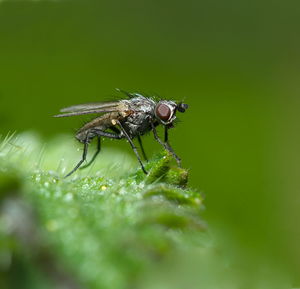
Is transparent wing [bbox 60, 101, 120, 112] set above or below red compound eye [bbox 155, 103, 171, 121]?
below

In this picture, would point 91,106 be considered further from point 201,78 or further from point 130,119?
point 201,78

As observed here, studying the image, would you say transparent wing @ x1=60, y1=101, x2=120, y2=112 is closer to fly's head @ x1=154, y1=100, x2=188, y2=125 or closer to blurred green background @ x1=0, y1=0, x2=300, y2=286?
fly's head @ x1=154, y1=100, x2=188, y2=125

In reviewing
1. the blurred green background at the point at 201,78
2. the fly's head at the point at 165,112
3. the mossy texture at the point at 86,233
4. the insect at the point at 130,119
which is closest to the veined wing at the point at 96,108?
the insect at the point at 130,119

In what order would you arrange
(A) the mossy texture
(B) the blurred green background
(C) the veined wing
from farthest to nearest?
(B) the blurred green background < (C) the veined wing < (A) the mossy texture

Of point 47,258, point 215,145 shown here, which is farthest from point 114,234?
point 215,145

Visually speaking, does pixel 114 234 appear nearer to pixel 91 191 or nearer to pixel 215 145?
pixel 91 191

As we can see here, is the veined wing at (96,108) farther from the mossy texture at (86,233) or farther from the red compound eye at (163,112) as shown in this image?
the mossy texture at (86,233)

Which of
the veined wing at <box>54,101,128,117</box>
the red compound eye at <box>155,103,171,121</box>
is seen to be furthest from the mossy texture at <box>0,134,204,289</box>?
the red compound eye at <box>155,103,171,121</box>
